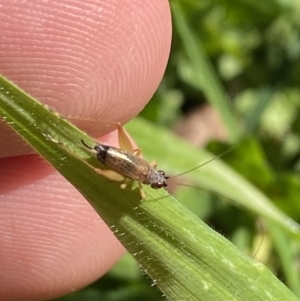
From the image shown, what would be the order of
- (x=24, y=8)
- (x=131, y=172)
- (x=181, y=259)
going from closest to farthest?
(x=181, y=259) < (x=24, y=8) < (x=131, y=172)

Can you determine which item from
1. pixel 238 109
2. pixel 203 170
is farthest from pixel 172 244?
pixel 238 109

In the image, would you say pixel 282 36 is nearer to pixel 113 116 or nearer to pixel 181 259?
pixel 113 116

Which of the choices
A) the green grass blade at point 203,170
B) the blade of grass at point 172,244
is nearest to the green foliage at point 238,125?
the green grass blade at point 203,170

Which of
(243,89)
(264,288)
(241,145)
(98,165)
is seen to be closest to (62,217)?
(98,165)

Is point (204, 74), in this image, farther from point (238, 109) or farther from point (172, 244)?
point (172, 244)

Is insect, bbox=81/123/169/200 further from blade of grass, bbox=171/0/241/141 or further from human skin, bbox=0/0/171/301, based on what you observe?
blade of grass, bbox=171/0/241/141

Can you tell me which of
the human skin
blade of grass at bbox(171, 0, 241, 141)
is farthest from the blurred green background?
the human skin
